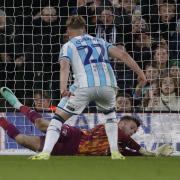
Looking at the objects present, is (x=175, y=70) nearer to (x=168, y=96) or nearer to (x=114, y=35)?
(x=168, y=96)

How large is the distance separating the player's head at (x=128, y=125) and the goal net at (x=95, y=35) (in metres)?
1.26

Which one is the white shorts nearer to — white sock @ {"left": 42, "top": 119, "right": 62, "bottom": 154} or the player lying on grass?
white sock @ {"left": 42, "top": 119, "right": 62, "bottom": 154}

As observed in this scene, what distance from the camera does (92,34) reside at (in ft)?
33.9

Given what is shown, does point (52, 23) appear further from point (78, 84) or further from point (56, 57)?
point (78, 84)

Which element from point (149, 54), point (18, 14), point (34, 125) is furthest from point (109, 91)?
point (18, 14)

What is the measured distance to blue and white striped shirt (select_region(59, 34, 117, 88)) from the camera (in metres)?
7.43

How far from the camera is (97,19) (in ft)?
33.6

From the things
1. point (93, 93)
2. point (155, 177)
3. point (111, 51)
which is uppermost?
point (111, 51)

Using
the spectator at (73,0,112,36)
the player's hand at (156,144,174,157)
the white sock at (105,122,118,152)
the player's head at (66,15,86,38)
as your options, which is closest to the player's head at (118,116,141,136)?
the player's hand at (156,144,174,157)

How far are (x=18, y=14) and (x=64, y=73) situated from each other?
12.0ft

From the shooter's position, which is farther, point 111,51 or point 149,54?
point 149,54

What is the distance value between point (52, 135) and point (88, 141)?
95 cm

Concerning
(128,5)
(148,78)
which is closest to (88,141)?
(148,78)

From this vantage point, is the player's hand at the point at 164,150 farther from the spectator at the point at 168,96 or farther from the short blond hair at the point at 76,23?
the short blond hair at the point at 76,23
